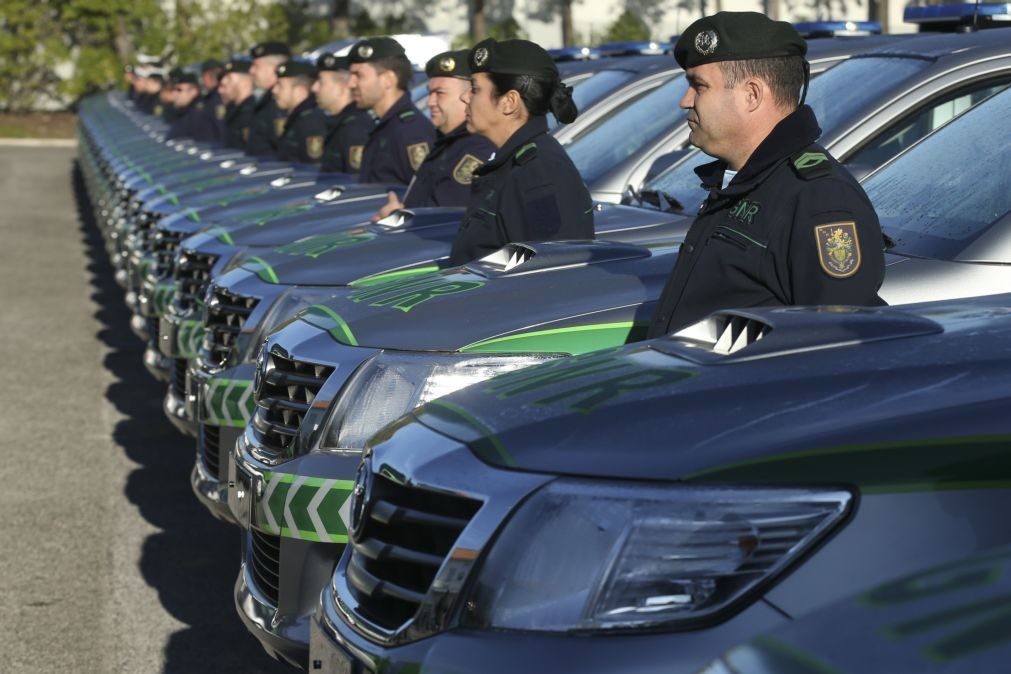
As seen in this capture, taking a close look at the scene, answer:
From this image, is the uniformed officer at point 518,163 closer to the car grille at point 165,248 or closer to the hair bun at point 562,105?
the hair bun at point 562,105

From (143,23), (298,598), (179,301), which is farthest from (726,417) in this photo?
(143,23)

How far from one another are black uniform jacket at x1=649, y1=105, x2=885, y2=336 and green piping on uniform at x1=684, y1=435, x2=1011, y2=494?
1.06 m

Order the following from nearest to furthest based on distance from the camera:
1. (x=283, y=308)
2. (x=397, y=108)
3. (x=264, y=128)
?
(x=283, y=308), (x=397, y=108), (x=264, y=128)

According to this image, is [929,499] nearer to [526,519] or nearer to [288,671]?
[526,519]

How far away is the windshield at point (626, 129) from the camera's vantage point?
268 inches

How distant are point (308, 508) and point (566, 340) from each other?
711mm

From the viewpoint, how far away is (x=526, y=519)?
229 cm

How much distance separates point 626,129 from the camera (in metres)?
7.12

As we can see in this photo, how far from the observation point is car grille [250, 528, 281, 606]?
4000 mm

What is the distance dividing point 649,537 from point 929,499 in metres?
0.37

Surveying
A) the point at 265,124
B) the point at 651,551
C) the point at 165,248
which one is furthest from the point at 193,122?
the point at 651,551

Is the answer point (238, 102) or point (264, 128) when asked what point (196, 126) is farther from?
point (264, 128)

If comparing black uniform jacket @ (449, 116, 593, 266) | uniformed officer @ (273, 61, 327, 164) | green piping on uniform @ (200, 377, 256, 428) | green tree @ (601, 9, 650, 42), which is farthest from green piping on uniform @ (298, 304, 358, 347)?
green tree @ (601, 9, 650, 42)

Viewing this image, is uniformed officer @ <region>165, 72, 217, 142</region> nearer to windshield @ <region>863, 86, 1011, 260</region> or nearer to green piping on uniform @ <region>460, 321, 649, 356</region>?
windshield @ <region>863, 86, 1011, 260</region>
